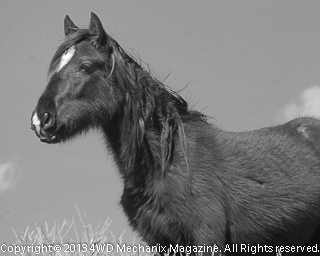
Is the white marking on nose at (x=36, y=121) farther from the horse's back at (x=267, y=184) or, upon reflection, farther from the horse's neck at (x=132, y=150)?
the horse's back at (x=267, y=184)

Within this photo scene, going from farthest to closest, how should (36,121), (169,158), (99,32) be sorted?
(99,32) < (169,158) < (36,121)

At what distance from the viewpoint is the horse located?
233 inches

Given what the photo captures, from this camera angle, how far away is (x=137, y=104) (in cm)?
612

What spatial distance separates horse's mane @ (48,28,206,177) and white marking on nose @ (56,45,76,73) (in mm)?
44

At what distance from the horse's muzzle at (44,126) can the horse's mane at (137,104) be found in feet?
2.13

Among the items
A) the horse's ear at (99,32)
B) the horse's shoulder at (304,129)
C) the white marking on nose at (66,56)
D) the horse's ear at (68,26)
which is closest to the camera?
the white marking on nose at (66,56)

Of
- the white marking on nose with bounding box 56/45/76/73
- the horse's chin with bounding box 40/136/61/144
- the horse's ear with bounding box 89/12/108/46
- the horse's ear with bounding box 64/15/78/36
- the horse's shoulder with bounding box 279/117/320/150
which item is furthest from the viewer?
the horse's shoulder with bounding box 279/117/320/150

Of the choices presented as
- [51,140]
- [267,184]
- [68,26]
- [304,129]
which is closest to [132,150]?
[51,140]

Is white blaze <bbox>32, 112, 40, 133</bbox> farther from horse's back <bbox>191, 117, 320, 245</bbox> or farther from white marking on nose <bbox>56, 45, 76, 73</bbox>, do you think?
horse's back <bbox>191, 117, 320, 245</bbox>

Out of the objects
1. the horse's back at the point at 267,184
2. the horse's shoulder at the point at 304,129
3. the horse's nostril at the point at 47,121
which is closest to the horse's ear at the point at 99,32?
the horse's nostril at the point at 47,121

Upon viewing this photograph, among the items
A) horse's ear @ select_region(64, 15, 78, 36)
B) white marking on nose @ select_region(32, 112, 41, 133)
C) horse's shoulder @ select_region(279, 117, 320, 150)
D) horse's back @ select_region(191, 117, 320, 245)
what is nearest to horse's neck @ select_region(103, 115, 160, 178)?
horse's back @ select_region(191, 117, 320, 245)

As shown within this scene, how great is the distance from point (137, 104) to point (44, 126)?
2.92 ft

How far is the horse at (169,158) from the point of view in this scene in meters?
5.91

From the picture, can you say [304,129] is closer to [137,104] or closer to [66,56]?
[137,104]
